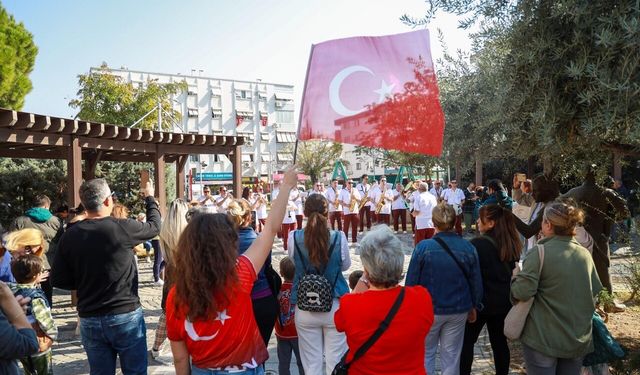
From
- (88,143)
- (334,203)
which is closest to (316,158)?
(334,203)

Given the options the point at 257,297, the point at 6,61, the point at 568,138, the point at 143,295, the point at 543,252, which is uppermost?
the point at 6,61

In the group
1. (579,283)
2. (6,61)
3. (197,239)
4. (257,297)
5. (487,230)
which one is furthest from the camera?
A: (6,61)

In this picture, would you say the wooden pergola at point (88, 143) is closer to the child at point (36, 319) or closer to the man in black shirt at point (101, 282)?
the child at point (36, 319)

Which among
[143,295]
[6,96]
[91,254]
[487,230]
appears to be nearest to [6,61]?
[6,96]

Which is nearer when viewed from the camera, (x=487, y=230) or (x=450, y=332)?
(x=450, y=332)

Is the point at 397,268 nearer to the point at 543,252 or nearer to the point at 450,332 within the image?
the point at 543,252

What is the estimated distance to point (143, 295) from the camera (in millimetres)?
9211

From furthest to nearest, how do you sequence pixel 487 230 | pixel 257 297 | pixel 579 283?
pixel 487 230, pixel 257 297, pixel 579 283

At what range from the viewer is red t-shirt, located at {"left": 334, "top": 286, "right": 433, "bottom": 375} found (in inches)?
102

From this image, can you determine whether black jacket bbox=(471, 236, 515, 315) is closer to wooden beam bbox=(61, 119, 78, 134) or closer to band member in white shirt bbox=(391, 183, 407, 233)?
wooden beam bbox=(61, 119, 78, 134)

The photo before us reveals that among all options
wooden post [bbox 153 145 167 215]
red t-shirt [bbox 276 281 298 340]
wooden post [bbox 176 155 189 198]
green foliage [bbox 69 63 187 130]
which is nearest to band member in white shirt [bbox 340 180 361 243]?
wooden post [bbox 176 155 189 198]

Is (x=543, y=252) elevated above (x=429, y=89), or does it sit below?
below

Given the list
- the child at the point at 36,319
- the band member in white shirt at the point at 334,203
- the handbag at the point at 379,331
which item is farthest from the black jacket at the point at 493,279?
the band member in white shirt at the point at 334,203

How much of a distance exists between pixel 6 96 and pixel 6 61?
1.28m
